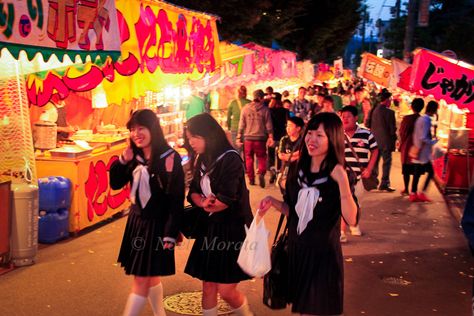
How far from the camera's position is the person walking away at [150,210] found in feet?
15.6

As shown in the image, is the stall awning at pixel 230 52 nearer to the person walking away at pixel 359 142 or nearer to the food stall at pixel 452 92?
the food stall at pixel 452 92

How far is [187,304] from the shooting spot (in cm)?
619

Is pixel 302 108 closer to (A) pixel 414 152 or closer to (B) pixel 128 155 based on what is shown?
(A) pixel 414 152

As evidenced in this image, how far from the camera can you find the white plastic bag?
14.2 ft

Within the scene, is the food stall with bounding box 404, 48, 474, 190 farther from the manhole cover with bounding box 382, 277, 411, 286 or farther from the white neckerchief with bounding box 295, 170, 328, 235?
the white neckerchief with bounding box 295, 170, 328, 235

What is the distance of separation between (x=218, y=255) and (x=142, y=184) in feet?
2.58

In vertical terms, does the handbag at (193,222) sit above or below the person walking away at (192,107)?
below

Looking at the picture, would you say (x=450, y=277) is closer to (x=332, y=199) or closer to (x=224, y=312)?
(x=224, y=312)

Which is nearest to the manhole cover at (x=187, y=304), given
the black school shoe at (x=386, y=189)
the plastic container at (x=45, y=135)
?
the plastic container at (x=45, y=135)

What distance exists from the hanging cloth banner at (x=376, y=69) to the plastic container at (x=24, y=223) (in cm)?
1537

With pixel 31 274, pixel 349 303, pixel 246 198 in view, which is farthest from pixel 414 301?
pixel 31 274

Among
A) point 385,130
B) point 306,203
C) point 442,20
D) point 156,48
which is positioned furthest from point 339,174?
point 442,20

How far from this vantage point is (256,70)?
18.1m

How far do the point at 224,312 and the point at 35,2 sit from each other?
3688mm
